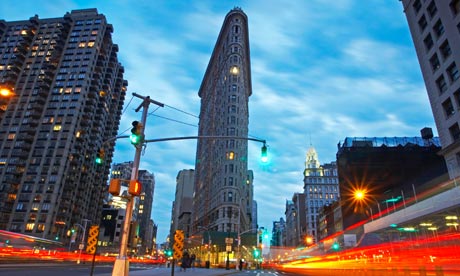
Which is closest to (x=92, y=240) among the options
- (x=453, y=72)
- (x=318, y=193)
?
→ (x=453, y=72)

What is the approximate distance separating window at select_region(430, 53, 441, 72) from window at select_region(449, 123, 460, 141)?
740 cm

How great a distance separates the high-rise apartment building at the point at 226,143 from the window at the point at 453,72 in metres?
47.8

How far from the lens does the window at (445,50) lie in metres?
34.2

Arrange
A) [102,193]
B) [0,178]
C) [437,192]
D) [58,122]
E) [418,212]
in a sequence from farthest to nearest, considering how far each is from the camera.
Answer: [102,193] → [58,122] → [0,178] → [418,212] → [437,192]

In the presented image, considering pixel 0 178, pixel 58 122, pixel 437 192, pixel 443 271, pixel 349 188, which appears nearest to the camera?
pixel 443 271

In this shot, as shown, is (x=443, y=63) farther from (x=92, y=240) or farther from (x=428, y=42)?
(x=92, y=240)

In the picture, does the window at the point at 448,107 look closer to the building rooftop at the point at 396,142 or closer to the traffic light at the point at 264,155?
the traffic light at the point at 264,155

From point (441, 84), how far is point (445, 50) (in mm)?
3766

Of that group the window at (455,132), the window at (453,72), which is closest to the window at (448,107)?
the window at (455,132)

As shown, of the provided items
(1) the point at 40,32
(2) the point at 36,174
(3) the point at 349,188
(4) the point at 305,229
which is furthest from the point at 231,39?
(4) the point at 305,229

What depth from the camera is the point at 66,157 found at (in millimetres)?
98312

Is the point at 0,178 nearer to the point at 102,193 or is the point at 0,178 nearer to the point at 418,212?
the point at 102,193

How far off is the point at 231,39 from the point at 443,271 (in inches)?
3981

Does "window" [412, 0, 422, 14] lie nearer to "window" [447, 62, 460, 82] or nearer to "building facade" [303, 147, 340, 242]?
"window" [447, 62, 460, 82]
